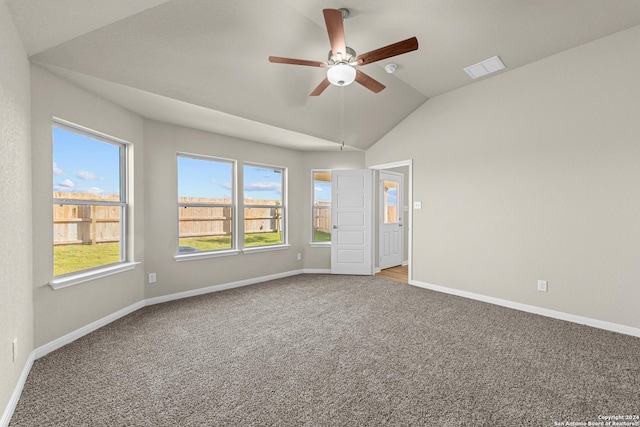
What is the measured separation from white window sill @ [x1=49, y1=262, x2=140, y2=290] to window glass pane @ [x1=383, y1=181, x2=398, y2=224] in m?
4.69

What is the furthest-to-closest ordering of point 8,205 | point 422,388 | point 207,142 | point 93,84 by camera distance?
point 207,142, point 93,84, point 422,388, point 8,205

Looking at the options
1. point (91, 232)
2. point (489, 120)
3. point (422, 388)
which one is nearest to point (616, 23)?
point (489, 120)

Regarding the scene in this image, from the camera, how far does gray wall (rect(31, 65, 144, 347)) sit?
2.54 meters

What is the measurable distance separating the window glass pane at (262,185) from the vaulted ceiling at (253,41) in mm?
1277

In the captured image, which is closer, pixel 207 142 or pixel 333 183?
pixel 207 142

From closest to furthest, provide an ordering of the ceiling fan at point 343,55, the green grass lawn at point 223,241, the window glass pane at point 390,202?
1. the ceiling fan at point 343,55
2. the green grass lawn at point 223,241
3. the window glass pane at point 390,202

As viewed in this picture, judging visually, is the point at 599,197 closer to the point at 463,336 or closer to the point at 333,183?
the point at 463,336

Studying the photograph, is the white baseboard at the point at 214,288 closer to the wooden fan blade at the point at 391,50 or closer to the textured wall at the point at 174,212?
the textured wall at the point at 174,212

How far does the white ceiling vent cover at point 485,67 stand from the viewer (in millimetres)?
3594

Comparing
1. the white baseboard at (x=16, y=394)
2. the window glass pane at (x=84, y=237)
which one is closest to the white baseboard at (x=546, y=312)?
the window glass pane at (x=84, y=237)

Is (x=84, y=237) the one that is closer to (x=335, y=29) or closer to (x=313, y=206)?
(x=335, y=29)

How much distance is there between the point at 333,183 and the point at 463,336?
3.53m

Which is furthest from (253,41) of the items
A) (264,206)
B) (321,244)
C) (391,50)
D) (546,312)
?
(546,312)

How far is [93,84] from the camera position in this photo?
2854 mm
